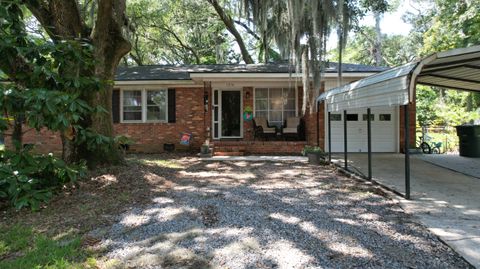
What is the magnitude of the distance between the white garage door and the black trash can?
1.93 m

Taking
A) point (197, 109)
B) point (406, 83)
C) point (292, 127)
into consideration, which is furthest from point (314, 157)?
point (197, 109)

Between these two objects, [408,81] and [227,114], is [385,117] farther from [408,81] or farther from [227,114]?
[408,81]

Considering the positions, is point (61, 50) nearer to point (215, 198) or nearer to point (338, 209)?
point (215, 198)

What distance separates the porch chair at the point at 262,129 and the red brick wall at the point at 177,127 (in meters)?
1.93

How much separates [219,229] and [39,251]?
6.05 ft

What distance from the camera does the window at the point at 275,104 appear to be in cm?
1253

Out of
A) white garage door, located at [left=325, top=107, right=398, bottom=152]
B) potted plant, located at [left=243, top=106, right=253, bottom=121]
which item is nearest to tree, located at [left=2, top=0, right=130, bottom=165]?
potted plant, located at [left=243, top=106, right=253, bottom=121]

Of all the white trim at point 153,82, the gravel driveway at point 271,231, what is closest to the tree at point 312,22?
the white trim at point 153,82

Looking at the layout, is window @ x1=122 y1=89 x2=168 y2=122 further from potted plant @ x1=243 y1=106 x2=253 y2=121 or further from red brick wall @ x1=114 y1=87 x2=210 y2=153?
potted plant @ x1=243 y1=106 x2=253 y2=121

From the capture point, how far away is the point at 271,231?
3.84 metres

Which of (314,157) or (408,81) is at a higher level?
(408,81)

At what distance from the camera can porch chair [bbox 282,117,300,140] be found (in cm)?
1196

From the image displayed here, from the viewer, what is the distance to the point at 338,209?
4.77 meters

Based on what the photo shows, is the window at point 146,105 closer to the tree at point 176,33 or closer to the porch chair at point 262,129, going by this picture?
the porch chair at point 262,129
